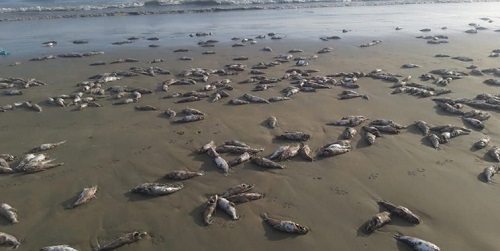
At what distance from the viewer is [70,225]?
7.55m

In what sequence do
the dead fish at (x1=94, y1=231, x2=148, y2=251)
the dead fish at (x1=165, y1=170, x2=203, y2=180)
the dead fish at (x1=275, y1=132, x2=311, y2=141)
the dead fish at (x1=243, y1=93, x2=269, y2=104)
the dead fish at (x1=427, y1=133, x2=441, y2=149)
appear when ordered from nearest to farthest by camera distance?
the dead fish at (x1=94, y1=231, x2=148, y2=251) < the dead fish at (x1=165, y1=170, x2=203, y2=180) < the dead fish at (x1=427, y1=133, x2=441, y2=149) < the dead fish at (x1=275, y1=132, x2=311, y2=141) < the dead fish at (x1=243, y1=93, x2=269, y2=104)

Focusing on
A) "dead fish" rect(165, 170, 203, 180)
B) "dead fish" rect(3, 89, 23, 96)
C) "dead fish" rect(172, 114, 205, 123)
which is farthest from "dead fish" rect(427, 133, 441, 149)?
"dead fish" rect(3, 89, 23, 96)

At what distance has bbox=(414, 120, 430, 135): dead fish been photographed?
442 inches

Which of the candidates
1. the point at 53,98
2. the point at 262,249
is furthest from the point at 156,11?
the point at 262,249

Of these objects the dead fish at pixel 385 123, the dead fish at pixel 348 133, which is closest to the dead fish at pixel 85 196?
the dead fish at pixel 348 133

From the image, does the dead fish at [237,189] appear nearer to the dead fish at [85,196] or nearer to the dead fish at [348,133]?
the dead fish at [85,196]

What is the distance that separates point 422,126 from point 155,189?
7.86 m

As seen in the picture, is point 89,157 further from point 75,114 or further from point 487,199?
point 487,199

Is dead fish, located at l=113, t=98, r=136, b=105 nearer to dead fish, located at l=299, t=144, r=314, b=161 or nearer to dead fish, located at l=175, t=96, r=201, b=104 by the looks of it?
dead fish, located at l=175, t=96, r=201, b=104

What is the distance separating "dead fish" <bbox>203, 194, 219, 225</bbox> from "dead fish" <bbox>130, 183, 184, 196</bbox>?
937 mm

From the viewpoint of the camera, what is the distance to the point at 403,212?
762 centimetres

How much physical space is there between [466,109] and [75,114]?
1298cm

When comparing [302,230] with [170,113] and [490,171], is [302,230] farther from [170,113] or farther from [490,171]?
[170,113]

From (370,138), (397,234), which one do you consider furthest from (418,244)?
(370,138)
